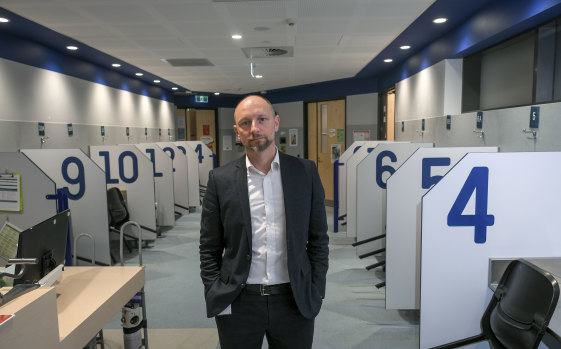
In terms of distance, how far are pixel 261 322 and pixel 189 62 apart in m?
5.52

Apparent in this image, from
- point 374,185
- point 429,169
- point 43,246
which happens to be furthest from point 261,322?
point 374,185

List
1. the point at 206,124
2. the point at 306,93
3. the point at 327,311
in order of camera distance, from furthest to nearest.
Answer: the point at 206,124, the point at 306,93, the point at 327,311

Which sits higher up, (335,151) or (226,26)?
(226,26)

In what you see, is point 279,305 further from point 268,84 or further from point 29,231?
point 268,84

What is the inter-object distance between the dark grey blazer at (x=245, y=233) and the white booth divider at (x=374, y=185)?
2261 mm

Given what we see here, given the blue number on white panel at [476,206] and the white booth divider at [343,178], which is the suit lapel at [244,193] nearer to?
the blue number on white panel at [476,206]

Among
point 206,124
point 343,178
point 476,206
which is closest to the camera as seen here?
point 476,206

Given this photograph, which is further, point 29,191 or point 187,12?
point 187,12

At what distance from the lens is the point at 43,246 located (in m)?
1.76

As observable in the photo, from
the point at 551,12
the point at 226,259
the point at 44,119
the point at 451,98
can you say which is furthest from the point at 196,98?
the point at 226,259

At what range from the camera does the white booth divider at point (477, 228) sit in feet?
6.64

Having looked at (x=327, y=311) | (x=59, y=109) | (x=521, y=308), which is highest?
(x=59, y=109)

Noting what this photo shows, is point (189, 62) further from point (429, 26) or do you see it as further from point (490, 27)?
point (490, 27)

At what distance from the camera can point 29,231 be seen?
5.39 feet
